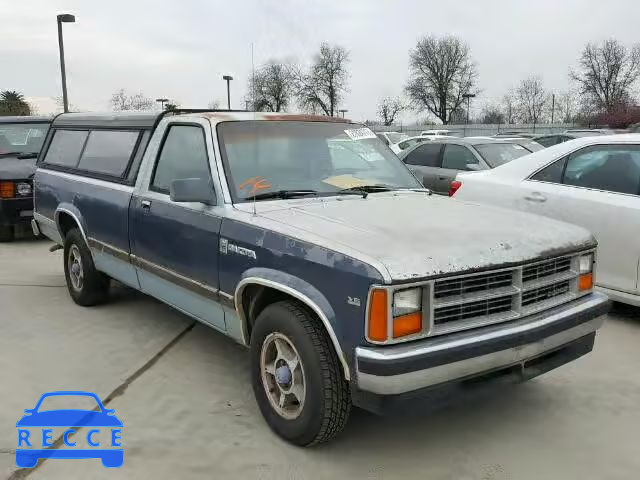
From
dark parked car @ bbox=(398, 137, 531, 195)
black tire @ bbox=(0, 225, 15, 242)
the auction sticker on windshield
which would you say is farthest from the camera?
dark parked car @ bbox=(398, 137, 531, 195)

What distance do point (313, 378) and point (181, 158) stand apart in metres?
2.09

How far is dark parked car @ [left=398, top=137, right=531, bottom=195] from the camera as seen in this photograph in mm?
9875

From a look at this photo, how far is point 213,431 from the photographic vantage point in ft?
11.2

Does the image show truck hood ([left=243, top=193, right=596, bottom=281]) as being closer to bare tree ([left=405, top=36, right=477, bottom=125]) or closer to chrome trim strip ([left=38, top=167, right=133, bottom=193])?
chrome trim strip ([left=38, top=167, right=133, bottom=193])

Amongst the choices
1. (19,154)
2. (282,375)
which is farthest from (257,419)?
(19,154)

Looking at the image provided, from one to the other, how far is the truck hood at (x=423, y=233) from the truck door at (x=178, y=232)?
19.6 inches

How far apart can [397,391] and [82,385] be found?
7.57ft

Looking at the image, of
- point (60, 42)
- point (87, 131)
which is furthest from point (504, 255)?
point (60, 42)

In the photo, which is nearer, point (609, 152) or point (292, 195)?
point (292, 195)

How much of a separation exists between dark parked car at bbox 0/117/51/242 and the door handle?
269 inches

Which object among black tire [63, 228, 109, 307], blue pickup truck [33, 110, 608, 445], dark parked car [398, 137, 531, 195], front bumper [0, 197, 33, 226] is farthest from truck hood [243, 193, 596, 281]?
front bumper [0, 197, 33, 226]

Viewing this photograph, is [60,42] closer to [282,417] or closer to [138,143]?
[138,143]

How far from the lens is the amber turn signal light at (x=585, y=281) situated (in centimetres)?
348

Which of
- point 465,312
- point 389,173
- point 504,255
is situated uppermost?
point 389,173
